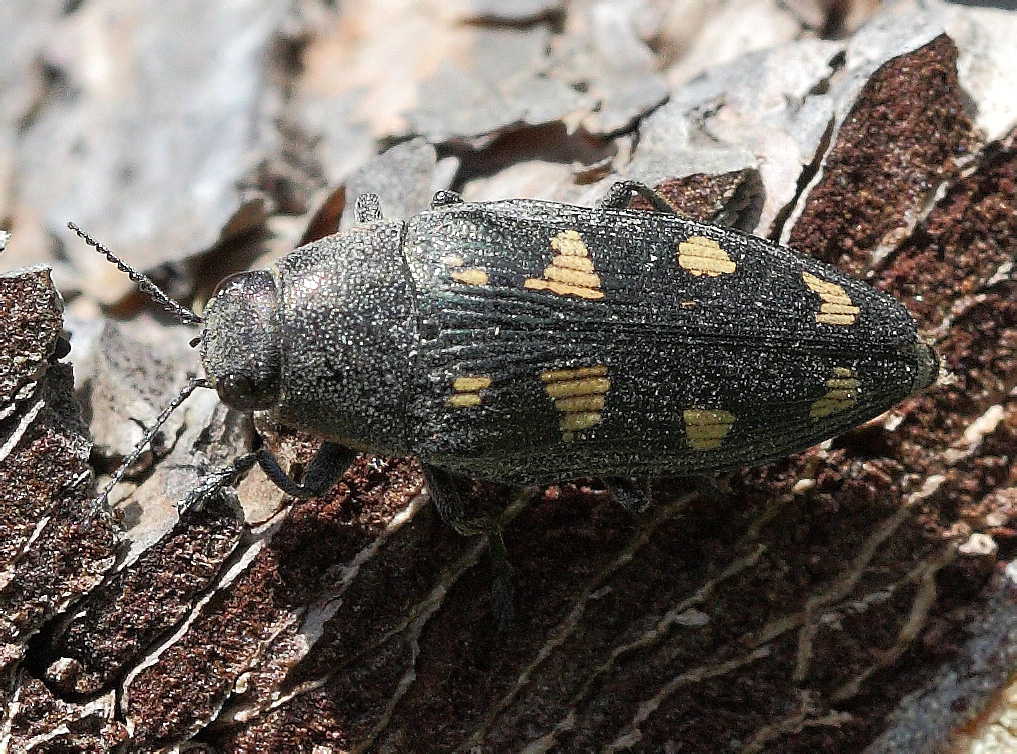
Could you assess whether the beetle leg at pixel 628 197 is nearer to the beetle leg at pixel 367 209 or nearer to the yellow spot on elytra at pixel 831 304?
the yellow spot on elytra at pixel 831 304

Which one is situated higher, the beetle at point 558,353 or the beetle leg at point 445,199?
the beetle leg at point 445,199

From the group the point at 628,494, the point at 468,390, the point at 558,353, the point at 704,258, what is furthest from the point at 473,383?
the point at 704,258

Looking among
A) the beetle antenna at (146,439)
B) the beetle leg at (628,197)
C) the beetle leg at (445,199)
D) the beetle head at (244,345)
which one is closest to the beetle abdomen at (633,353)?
the beetle leg at (628,197)

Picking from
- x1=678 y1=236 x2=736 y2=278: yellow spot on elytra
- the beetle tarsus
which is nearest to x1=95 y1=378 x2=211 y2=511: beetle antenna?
the beetle tarsus

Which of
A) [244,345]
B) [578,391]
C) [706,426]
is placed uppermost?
[244,345]

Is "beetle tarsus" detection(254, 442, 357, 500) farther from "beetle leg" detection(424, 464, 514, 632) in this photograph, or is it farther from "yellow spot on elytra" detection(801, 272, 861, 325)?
"yellow spot on elytra" detection(801, 272, 861, 325)

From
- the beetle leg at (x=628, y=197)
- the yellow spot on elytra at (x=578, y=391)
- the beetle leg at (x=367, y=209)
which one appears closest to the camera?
the yellow spot on elytra at (x=578, y=391)

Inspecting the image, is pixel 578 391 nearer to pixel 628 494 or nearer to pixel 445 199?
pixel 628 494
